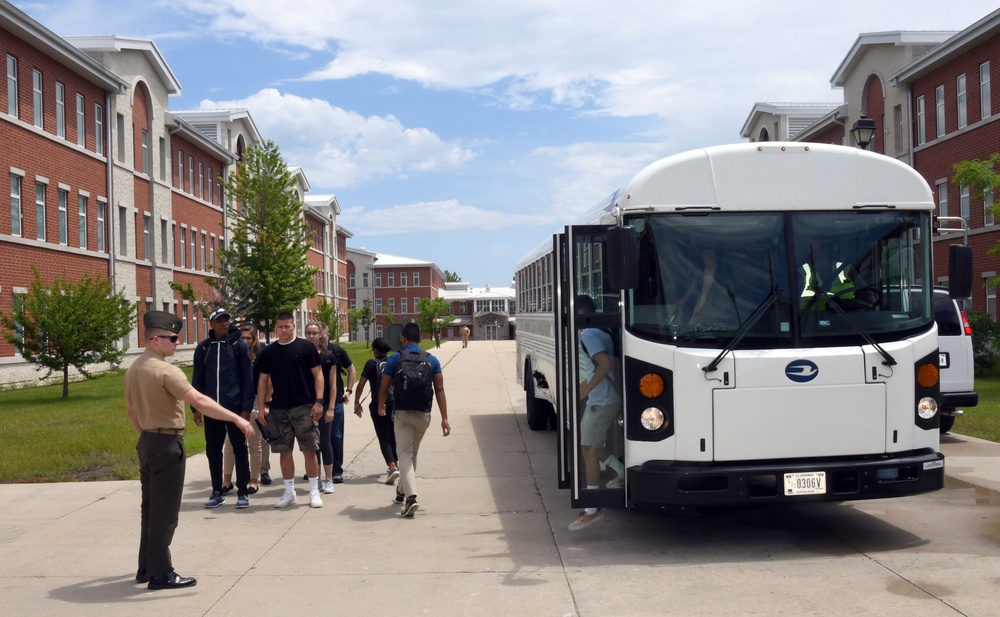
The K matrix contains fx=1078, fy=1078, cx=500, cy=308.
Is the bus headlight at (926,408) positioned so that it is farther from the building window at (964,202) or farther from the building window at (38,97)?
the building window at (38,97)

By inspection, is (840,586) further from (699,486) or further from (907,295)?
(907,295)

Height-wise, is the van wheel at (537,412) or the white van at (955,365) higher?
the white van at (955,365)

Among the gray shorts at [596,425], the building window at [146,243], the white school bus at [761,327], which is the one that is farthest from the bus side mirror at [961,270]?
the building window at [146,243]

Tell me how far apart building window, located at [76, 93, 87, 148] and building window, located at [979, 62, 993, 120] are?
30430 mm

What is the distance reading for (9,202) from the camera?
31.3m

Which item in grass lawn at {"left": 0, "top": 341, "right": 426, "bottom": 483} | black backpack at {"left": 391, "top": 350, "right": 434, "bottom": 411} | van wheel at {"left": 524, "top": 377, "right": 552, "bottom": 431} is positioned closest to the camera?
black backpack at {"left": 391, "top": 350, "right": 434, "bottom": 411}

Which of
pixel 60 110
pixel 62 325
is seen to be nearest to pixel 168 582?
pixel 62 325

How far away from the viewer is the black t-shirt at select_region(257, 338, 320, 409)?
1023cm

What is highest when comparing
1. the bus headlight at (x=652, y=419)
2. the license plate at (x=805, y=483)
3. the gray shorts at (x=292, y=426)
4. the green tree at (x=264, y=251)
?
the green tree at (x=264, y=251)

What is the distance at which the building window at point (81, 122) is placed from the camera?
37.0 meters

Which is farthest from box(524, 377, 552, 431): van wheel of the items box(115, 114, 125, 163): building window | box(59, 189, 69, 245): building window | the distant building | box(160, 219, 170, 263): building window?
the distant building

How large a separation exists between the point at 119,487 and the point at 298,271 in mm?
34995

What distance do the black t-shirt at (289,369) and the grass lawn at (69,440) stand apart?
3386mm

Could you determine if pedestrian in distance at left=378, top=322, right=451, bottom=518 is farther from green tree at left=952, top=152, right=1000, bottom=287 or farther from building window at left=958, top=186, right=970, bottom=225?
building window at left=958, top=186, right=970, bottom=225
